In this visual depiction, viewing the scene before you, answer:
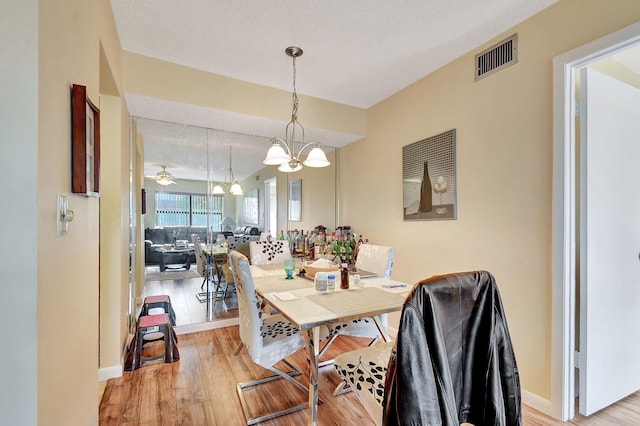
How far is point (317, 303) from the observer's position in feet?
5.69

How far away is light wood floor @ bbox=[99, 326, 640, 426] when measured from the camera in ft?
5.93

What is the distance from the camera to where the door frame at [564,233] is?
1.79 m

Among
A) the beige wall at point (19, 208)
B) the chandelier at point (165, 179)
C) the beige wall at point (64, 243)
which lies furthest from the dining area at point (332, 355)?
the chandelier at point (165, 179)

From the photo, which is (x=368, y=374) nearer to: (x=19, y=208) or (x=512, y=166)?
(x=19, y=208)

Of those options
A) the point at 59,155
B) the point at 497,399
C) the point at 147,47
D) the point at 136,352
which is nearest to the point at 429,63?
the point at 147,47

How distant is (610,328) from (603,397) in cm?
44

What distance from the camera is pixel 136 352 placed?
95.2 inches

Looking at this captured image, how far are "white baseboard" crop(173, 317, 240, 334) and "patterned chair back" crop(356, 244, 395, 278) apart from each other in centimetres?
156

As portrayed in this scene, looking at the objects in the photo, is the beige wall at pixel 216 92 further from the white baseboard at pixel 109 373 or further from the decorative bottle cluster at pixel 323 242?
the white baseboard at pixel 109 373

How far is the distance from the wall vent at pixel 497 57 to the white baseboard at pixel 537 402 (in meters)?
2.27

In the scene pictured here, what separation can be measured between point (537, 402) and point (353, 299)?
55.2 inches

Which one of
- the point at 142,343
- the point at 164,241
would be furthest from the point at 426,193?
the point at 164,241

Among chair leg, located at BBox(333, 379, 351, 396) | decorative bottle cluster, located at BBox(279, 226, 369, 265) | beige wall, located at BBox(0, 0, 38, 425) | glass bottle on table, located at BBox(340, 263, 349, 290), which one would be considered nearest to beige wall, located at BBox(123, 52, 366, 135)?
decorative bottle cluster, located at BBox(279, 226, 369, 265)

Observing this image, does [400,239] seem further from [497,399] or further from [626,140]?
[497,399]
